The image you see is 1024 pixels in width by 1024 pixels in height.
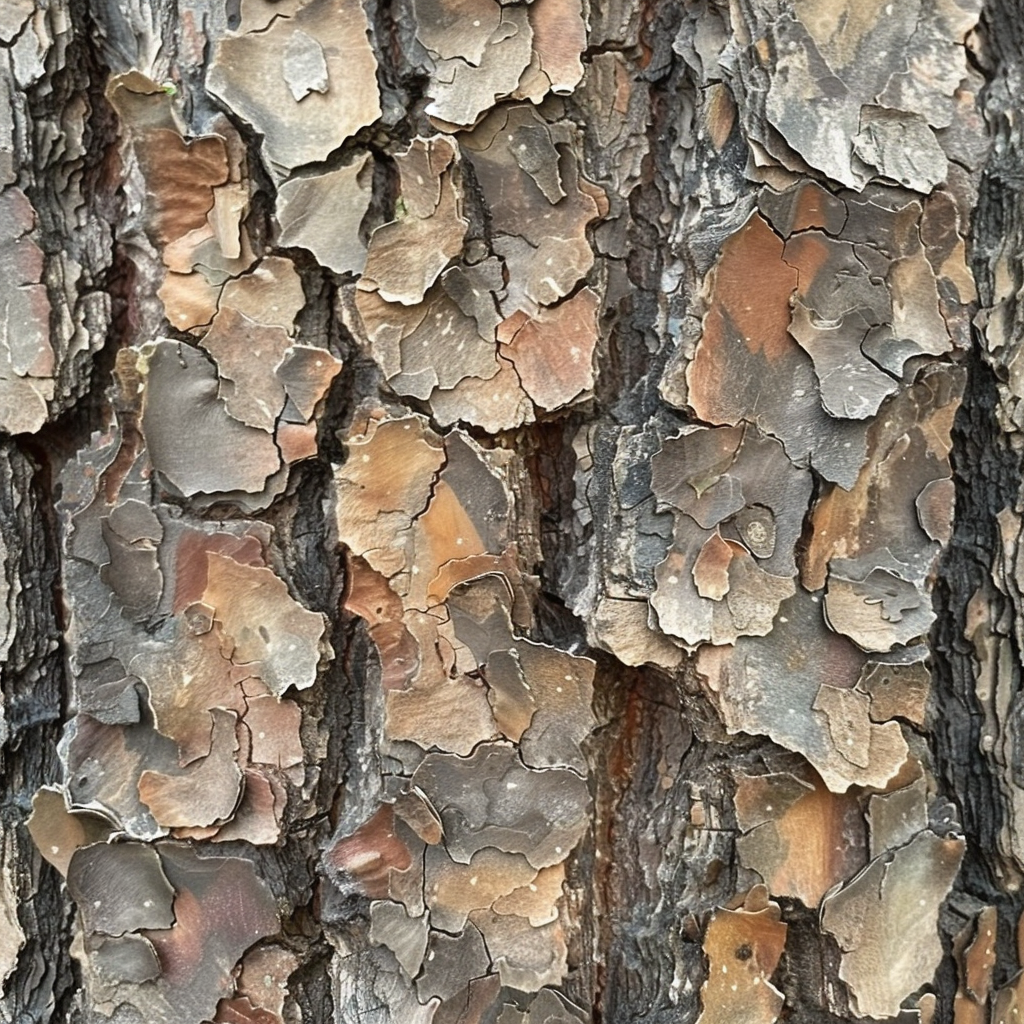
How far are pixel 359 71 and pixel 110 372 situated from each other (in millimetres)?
286

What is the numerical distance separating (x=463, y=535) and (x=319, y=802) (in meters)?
0.22

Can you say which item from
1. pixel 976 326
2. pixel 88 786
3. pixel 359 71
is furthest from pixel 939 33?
pixel 88 786

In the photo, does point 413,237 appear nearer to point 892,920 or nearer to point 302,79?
point 302,79

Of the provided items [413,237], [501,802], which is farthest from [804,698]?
[413,237]

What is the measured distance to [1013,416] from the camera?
28.6 inches

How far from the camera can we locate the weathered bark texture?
2.23 feet

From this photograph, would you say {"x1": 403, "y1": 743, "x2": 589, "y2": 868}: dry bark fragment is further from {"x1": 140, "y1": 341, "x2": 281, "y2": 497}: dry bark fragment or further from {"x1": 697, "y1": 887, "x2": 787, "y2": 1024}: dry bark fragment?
{"x1": 140, "y1": 341, "x2": 281, "y2": 497}: dry bark fragment

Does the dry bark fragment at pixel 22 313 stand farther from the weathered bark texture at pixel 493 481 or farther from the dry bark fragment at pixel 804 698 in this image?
the dry bark fragment at pixel 804 698

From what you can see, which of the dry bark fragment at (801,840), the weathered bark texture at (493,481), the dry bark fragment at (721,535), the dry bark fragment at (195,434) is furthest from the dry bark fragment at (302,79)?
the dry bark fragment at (801,840)

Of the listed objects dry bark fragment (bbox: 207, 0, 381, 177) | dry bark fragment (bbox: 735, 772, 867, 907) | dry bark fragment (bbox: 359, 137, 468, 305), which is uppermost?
dry bark fragment (bbox: 207, 0, 381, 177)

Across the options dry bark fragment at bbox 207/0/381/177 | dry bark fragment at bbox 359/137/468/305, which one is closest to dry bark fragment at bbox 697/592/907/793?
dry bark fragment at bbox 359/137/468/305

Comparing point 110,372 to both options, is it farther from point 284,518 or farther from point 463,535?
point 463,535

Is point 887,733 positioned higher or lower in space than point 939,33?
lower

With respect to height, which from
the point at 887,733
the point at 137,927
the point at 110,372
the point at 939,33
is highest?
the point at 939,33
